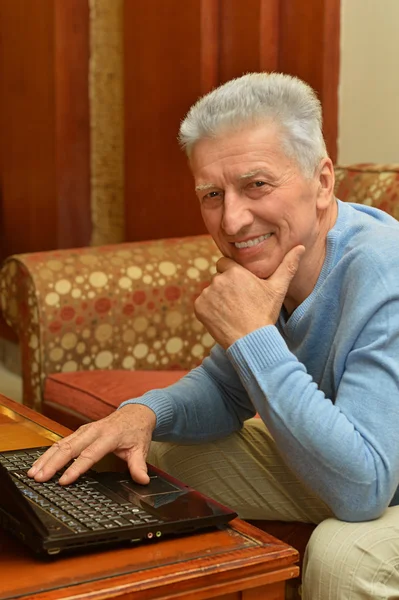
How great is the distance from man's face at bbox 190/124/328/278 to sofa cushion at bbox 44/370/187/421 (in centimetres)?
78

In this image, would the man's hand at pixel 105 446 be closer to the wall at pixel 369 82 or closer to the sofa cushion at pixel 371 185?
the sofa cushion at pixel 371 185

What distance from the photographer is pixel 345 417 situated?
1302 millimetres

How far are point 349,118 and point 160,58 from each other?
0.82 metres

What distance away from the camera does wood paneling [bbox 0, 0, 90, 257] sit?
12.4 feet

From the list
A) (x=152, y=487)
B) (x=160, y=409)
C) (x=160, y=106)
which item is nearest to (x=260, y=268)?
(x=160, y=409)

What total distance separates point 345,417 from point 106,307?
1.25 metres

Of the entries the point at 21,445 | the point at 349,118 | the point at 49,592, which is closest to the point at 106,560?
the point at 49,592

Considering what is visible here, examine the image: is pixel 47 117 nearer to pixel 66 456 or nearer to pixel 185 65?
pixel 185 65

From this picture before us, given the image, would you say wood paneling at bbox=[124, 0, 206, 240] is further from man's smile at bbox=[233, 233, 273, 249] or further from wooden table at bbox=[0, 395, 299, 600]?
wooden table at bbox=[0, 395, 299, 600]

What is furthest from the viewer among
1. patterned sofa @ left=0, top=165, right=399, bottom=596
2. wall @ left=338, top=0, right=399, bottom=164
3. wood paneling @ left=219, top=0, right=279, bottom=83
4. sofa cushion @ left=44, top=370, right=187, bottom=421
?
wood paneling @ left=219, top=0, right=279, bottom=83

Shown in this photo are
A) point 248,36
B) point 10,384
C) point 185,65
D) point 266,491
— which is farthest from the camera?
point 10,384

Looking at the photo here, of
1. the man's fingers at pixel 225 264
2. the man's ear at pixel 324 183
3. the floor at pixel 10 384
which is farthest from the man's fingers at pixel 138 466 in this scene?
the floor at pixel 10 384

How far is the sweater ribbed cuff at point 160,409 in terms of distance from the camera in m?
1.58

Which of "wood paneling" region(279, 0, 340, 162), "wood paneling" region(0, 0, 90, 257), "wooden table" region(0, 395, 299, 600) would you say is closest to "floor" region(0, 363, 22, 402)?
"wood paneling" region(0, 0, 90, 257)
